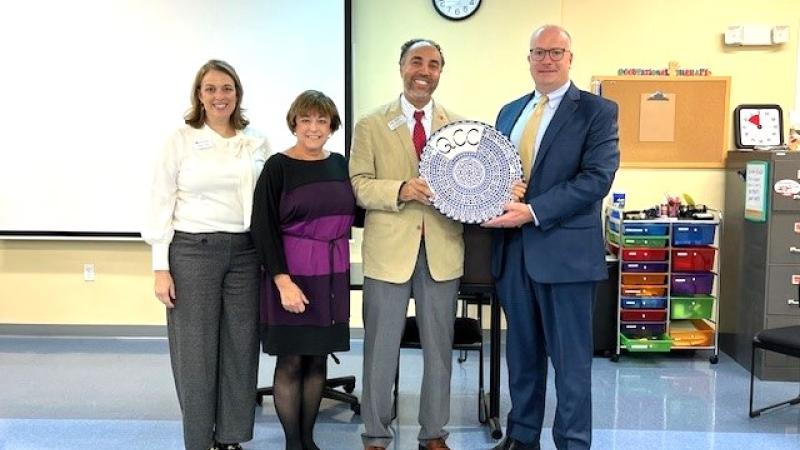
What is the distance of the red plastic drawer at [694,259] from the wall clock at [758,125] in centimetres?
78

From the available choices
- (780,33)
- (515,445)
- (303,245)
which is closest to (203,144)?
(303,245)

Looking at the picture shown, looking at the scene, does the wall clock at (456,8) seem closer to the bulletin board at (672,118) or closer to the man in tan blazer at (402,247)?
the bulletin board at (672,118)

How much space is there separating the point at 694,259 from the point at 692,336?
48 centimetres

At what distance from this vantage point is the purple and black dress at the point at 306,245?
2312 millimetres

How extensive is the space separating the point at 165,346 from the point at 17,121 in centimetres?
170

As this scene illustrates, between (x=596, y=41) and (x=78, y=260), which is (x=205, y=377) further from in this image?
(x=596, y=41)

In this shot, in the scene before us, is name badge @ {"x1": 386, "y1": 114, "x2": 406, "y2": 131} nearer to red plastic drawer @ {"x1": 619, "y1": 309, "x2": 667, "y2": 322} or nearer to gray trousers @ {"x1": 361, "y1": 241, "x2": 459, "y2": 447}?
gray trousers @ {"x1": 361, "y1": 241, "x2": 459, "y2": 447}

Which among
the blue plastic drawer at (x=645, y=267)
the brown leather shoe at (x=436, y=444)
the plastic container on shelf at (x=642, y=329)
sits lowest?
the brown leather shoe at (x=436, y=444)

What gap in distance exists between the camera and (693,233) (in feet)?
12.9

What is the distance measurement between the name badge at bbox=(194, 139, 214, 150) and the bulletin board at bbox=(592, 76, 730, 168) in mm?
2755

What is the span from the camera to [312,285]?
7.80ft

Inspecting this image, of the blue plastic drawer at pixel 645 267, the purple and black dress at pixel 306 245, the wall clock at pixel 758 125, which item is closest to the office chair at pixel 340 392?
the purple and black dress at pixel 306 245

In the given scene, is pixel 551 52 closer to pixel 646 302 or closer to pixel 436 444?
pixel 436 444

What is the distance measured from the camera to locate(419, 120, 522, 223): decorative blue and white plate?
2318 mm
